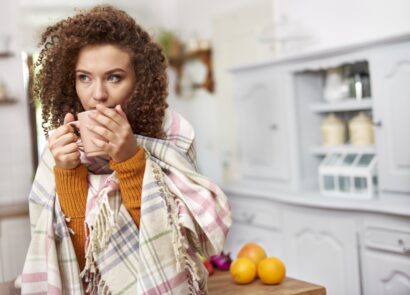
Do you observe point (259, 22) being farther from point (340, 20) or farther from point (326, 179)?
point (326, 179)

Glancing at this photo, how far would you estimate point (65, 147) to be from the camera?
911mm

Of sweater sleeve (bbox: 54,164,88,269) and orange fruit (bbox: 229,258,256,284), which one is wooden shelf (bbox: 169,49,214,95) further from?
sweater sleeve (bbox: 54,164,88,269)

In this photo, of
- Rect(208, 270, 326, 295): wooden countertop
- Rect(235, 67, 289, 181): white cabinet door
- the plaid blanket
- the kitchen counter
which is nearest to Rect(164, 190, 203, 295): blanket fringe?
the plaid blanket

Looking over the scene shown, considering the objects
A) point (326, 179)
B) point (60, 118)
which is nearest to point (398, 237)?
point (326, 179)

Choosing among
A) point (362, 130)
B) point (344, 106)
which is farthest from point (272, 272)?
point (344, 106)

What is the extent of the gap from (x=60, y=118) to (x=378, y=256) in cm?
165

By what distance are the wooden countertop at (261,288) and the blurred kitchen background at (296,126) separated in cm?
45

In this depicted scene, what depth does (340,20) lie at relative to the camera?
3.03 m

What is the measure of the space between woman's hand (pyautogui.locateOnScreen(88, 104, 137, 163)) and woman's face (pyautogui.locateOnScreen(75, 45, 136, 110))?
0.24 feet

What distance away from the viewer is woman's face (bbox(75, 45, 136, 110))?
94cm

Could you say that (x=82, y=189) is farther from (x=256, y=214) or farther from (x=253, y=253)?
(x=256, y=214)

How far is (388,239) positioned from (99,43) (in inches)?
64.4

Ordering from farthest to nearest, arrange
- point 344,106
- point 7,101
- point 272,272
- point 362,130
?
point 7,101, point 344,106, point 362,130, point 272,272

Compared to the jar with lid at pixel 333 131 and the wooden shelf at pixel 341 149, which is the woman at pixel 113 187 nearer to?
the wooden shelf at pixel 341 149
